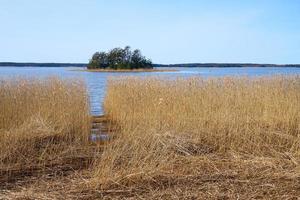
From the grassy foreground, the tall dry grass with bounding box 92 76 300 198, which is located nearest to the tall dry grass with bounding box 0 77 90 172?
the grassy foreground

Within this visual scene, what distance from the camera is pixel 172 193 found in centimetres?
403

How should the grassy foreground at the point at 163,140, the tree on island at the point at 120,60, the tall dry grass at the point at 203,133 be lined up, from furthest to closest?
1. the tree on island at the point at 120,60
2. the tall dry grass at the point at 203,133
3. the grassy foreground at the point at 163,140

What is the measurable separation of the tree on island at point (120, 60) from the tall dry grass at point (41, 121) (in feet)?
194

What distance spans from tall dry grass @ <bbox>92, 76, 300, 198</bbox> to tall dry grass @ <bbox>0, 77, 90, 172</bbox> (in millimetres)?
766

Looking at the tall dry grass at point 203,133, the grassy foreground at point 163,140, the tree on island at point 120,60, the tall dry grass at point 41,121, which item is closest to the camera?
the grassy foreground at point 163,140

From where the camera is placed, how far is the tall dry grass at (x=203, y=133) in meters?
4.55

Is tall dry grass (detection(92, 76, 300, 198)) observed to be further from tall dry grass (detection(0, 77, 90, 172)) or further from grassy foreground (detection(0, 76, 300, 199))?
tall dry grass (detection(0, 77, 90, 172))

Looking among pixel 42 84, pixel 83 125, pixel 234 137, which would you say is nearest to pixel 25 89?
pixel 42 84

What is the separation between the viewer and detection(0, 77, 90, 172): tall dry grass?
546 cm

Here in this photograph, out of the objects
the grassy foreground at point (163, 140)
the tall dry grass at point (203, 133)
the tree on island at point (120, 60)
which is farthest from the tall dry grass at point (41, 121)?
the tree on island at point (120, 60)

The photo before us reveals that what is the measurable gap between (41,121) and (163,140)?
2.58m

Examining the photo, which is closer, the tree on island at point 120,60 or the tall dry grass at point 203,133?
the tall dry grass at point 203,133

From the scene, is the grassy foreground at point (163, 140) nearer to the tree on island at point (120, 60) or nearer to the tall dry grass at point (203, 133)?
the tall dry grass at point (203, 133)

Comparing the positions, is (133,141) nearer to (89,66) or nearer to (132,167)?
(132,167)
